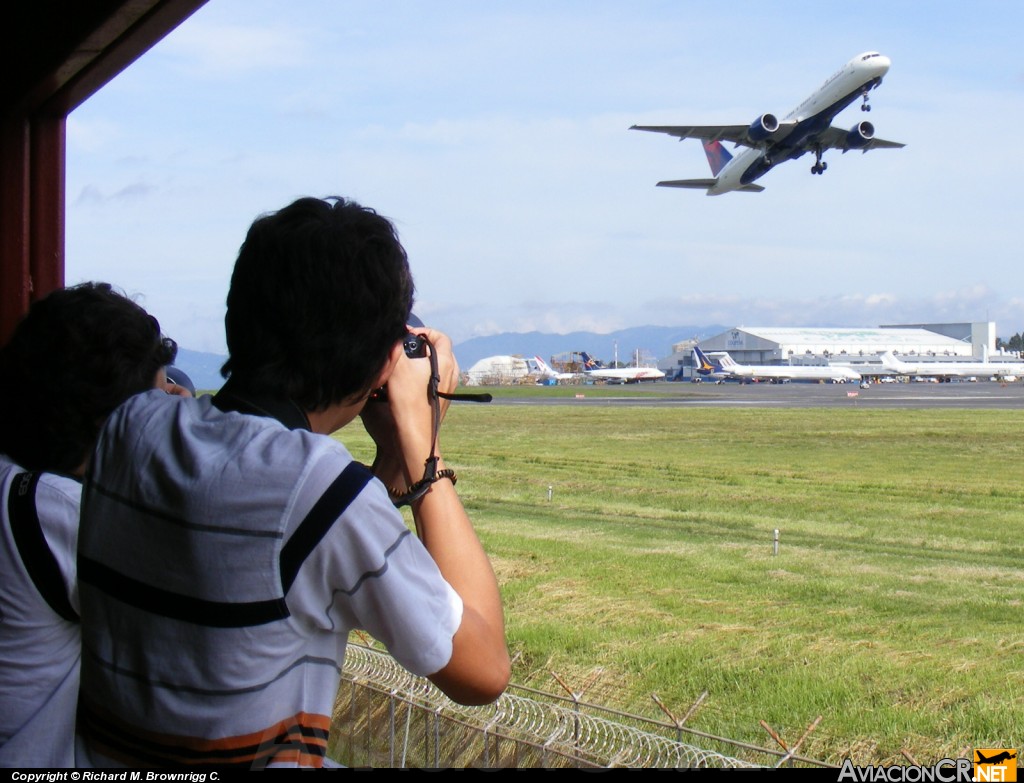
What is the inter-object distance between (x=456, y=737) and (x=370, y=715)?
20.2 inches

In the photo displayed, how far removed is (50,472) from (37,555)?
0.92 feet

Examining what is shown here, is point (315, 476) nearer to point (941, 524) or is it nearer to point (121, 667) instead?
point (121, 667)

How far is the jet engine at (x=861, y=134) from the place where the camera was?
1235 inches

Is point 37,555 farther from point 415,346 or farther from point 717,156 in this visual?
point 717,156

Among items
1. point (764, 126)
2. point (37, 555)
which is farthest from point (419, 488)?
point (764, 126)

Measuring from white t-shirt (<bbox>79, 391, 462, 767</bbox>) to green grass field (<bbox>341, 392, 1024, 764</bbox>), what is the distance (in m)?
3.58

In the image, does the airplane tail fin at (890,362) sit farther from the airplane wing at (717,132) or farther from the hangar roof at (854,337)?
the airplane wing at (717,132)

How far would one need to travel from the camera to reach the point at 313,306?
1708mm

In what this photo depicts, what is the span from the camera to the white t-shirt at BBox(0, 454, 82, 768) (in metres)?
2.01

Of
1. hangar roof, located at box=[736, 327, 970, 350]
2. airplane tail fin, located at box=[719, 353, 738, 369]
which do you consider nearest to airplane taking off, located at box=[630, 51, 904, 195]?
airplane tail fin, located at box=[719, 353, 738, 369]

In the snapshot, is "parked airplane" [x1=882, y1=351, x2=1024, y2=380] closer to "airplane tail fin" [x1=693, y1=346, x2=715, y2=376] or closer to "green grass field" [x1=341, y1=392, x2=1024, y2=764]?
"airplane tail fin" [x1=693, y1=346, x2=715, y2=376]

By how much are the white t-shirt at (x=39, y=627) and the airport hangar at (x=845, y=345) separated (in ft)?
392

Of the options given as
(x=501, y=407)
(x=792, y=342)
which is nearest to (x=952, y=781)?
(x=501, y=407)

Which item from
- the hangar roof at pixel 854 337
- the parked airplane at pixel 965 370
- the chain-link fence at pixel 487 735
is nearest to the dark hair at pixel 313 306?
the chain-link fence at pixel 487 735
